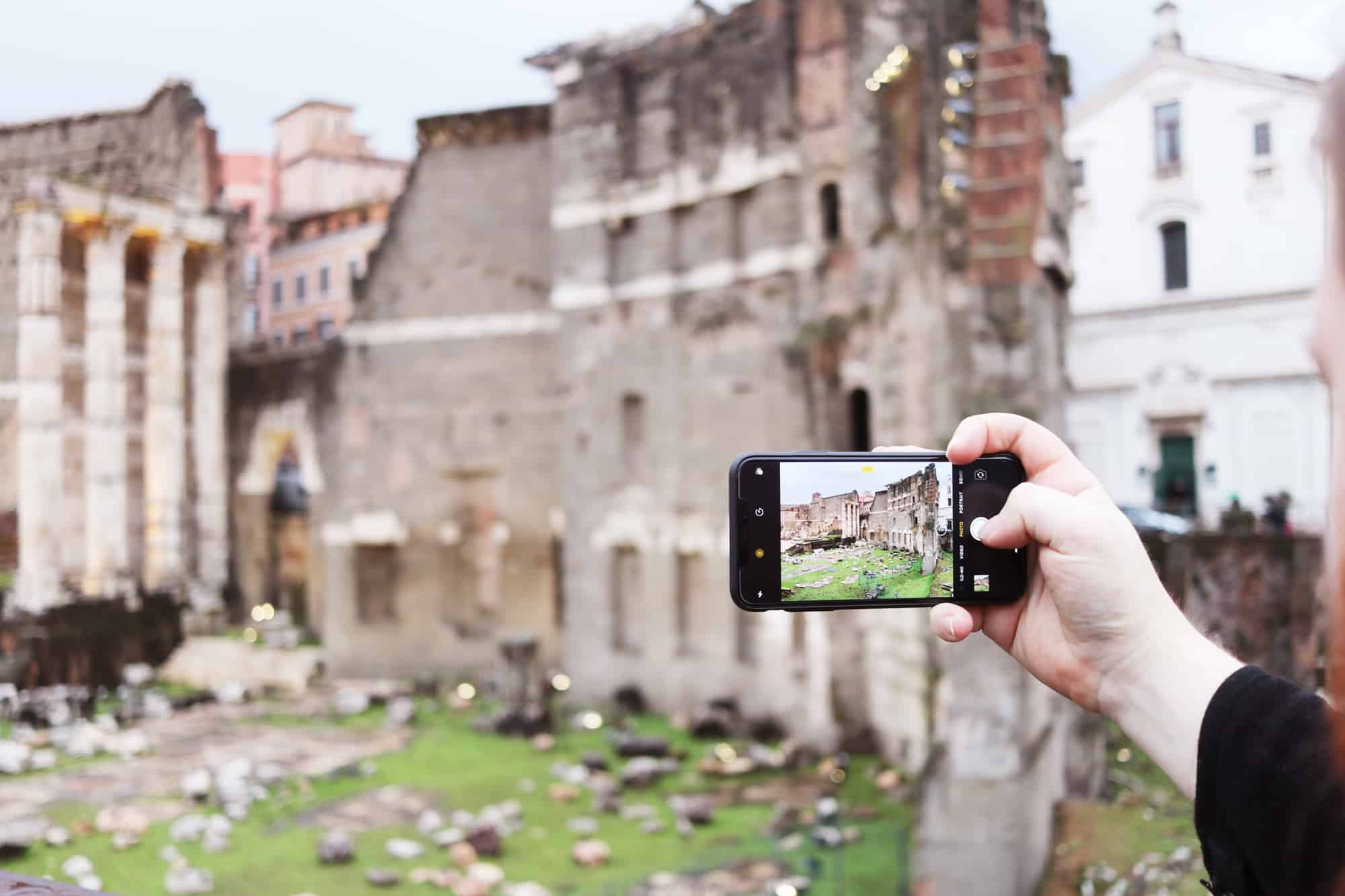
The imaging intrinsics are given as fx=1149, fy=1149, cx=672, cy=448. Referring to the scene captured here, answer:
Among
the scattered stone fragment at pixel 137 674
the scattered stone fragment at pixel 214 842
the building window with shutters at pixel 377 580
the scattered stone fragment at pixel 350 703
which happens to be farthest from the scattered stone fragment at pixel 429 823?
the building window with shutters at pixel 377 580

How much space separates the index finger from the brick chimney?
37.5 feet

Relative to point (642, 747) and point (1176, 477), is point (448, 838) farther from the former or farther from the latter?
point (1176, 477)

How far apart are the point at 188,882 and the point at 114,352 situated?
21.4 feet

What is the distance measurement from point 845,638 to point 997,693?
3.41 metres

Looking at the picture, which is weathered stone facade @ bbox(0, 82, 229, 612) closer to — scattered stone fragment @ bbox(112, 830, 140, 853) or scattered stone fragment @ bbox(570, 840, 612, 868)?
scattered stone fragment @ bbox(112, 830, 140, 853)

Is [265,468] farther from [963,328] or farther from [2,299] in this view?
[963,328]

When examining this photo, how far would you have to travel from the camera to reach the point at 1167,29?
41.4 feet

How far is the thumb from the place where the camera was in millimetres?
1680

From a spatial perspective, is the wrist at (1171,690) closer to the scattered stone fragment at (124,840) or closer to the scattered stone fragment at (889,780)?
the scattered stone fragment at (124,840)

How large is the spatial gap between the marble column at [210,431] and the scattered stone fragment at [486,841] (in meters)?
7.12

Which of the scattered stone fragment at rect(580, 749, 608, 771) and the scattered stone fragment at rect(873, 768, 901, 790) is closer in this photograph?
the scattered stone fragment at rect(873, 768, 901, 790)

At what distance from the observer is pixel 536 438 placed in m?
16.5

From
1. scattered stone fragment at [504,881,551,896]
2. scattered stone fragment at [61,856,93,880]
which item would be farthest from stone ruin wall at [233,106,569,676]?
scattered stone fragment at [504,881,551,896]

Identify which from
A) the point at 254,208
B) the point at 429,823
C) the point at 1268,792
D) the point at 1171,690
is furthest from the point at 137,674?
the point at 1268,792
